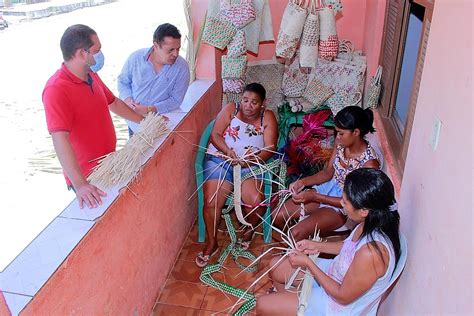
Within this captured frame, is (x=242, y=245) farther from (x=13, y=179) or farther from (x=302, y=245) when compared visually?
(x=13, y=179)

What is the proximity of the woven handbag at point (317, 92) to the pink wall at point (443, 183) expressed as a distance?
1786 millimetres

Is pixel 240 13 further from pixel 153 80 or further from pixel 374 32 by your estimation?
pixel 374 32

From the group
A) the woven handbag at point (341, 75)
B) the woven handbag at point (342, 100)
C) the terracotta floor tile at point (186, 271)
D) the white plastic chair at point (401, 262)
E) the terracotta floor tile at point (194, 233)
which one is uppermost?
the woven handbag at point (341, 75)

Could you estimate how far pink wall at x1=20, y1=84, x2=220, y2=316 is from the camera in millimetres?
1536

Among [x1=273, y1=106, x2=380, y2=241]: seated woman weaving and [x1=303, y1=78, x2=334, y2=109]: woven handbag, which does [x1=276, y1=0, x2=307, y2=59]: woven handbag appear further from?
[x1=273, y1=106, x2=380, y2=241]: seated woman weaving

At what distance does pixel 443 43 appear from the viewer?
1.36 metres

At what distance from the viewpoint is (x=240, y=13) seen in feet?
9.38

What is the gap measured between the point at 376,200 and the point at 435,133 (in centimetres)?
33

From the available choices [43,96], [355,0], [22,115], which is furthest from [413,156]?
[22,115]

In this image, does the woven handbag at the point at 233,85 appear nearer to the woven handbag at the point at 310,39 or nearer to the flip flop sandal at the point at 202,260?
the woven handbag at the point at 310,39

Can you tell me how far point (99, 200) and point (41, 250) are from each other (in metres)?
0.35

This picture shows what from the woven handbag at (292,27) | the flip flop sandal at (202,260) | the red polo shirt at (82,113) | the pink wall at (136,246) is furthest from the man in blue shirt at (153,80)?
the flip flop sandal at (202,260)

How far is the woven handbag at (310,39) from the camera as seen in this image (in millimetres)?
2812

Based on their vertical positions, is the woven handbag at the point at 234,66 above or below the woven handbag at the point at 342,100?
above
